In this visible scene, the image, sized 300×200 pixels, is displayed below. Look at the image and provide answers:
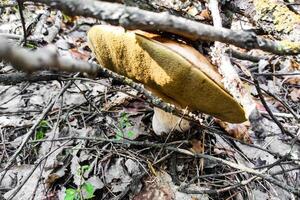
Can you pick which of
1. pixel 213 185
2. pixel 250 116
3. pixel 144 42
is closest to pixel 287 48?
pixel 250 116

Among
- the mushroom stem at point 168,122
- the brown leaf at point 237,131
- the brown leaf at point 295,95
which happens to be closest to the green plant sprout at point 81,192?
the mushroom stem at point 168,122

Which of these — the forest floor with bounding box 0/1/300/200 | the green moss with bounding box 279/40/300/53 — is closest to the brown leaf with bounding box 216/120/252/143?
the forest floor with bounding box 0/1/300/200

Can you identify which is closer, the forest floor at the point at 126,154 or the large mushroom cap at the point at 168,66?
the large mushroom cap at the point at 168,66

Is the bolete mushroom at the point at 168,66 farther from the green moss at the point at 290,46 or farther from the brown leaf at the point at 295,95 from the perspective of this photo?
the brown leaf at the point at 295,95

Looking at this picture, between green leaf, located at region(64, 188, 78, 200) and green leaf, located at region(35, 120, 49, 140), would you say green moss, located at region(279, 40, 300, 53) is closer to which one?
green leaf, located at region(64, 188, 78, 200)

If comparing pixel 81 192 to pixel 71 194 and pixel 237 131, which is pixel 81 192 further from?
pixel 237 131

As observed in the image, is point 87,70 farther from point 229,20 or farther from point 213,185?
point 213,185

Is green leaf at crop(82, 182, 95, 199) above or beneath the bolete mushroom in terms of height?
→ beneath
